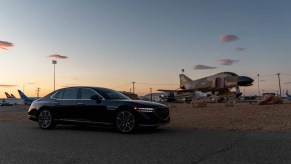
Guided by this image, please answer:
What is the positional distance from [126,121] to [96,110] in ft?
4.05

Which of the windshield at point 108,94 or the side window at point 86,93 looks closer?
the windshield at point 108,94

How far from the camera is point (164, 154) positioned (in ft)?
20.0

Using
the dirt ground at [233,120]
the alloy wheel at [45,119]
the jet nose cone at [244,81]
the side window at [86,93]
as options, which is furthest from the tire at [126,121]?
the jet nose cone at [244,81]

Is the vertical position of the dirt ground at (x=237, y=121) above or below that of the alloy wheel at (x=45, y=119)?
below

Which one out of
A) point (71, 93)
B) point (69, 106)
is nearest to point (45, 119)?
point (69, 106)

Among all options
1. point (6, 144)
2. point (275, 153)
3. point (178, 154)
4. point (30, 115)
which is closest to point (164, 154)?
point (178, 154)

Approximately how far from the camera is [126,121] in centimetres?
966

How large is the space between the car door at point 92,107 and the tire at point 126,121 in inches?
21.9

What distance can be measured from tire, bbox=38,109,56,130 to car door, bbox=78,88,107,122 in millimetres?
1464

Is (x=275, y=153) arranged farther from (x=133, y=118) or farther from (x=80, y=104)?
(x=80, y=104)

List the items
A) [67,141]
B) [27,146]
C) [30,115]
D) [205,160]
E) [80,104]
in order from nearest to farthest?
[205,160] → [27,146] → [67,141] → [80,104] → [30,115]

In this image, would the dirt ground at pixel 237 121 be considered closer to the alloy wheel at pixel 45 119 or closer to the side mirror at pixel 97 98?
the side mirror at pixel 97 98

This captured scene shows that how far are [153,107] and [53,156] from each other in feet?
13.8

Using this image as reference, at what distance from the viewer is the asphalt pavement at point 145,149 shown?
5.62m
